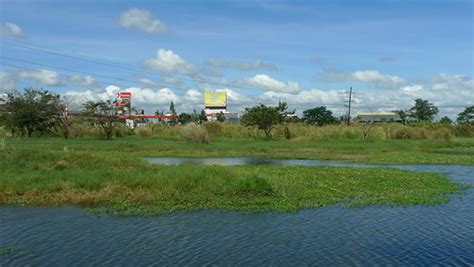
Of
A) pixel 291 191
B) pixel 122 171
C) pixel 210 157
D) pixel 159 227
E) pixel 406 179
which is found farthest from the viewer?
pixel 210 157

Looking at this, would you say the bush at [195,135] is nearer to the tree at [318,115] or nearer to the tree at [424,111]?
the tree at [318,115]

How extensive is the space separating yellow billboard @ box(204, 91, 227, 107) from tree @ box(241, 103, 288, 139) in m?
127

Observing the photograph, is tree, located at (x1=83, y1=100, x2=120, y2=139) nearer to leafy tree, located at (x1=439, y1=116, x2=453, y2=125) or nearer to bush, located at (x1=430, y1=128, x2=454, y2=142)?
bush, located at (x1=430, y1=128, x2=454, y2=142)

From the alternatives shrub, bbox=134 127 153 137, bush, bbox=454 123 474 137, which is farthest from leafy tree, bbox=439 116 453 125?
shrub, bbox=134 127 153 137

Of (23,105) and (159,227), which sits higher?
(23,105)

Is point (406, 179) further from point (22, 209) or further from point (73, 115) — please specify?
point (73, 115)

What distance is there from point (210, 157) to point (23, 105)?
3307 centimetres

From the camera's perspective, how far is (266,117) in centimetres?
6284

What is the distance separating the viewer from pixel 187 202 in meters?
18.3

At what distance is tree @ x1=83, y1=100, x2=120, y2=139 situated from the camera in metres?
62.8

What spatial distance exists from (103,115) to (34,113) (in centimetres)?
886

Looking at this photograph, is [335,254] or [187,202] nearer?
[335,254]

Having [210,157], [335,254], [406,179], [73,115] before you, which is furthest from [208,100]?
[335,254]

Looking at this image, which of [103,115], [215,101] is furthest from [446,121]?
[215,101]
